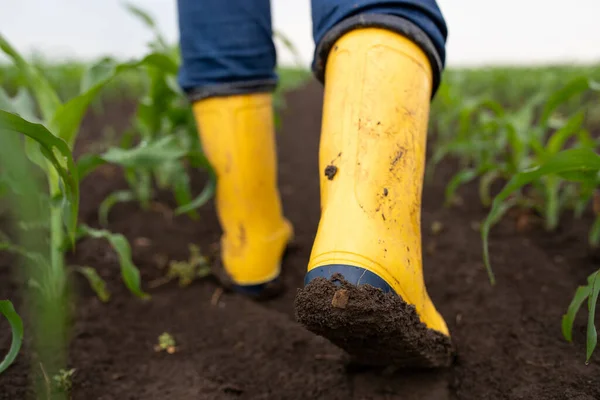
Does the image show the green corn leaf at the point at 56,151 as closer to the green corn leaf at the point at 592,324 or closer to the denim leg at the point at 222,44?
the denim leg at the point at 222,44

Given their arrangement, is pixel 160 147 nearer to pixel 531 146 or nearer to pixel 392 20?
pixel 392 20

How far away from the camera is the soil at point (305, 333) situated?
850mm

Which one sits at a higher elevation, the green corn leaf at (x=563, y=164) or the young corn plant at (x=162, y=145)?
the green corn leaf at (x=563, y=164)

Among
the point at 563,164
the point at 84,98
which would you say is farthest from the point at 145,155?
the point at 563,164

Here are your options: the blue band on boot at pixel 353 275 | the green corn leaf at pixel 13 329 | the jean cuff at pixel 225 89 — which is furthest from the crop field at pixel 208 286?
the blue band on boot at pixel 353 275

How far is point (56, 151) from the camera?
0.91 meters

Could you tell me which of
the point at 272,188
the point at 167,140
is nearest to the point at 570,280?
the point at 272,188

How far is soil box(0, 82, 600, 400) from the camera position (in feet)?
2.79

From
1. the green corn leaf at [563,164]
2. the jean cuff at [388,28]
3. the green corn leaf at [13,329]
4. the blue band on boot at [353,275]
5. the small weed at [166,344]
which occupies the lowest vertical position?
the small weed at [166,344]

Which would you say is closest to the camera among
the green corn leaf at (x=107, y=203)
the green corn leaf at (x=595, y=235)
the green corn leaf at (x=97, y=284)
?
the green corn leaf at (x=97, y=284)

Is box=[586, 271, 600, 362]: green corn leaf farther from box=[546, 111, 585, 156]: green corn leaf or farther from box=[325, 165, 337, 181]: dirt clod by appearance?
box=[546, 111, 585, 156]: green corn leaf

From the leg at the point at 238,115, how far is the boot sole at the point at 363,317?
0.49 metres

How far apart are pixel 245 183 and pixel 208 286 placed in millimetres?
300

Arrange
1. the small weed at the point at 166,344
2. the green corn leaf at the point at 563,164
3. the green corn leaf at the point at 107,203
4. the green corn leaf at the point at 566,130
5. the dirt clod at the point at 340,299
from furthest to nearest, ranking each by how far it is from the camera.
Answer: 1. the green corn leaf at the point at 107,203
2. the green corn leaf at the point at 566,130
3. the small weed at the point at 166,344
4. the green corn leaf at the point at 563,164
5. the dirt clod at the point at 340,299
